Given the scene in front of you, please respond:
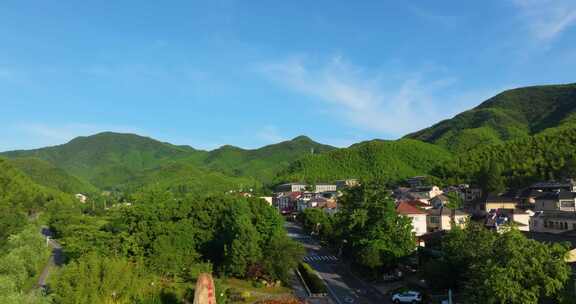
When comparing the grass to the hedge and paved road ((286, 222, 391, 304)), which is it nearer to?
the hedge

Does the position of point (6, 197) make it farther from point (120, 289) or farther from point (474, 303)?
point (474, 303)

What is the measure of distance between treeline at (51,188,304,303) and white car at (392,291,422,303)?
8548 mm

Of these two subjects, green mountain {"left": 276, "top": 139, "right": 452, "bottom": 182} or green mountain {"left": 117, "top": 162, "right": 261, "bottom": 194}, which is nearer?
green mountain {"left": 276, "top": 139, "right": 452, "bottom": 182}

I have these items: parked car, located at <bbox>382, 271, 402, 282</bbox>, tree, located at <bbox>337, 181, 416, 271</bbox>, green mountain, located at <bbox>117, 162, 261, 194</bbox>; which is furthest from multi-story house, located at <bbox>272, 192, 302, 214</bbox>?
parked car, located at <bbox>382, 271, 402, 282</bbox>

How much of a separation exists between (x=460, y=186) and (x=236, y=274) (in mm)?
65498

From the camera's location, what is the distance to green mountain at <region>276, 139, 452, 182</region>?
462 feet

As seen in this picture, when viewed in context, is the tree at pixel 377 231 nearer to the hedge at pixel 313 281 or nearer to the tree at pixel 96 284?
Result: the hedge at pixel 313 281

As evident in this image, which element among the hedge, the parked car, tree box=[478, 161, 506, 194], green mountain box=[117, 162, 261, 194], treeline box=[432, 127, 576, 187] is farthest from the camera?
green mountain box=[117, 162, 261, 194]

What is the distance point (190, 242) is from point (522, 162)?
7404cm

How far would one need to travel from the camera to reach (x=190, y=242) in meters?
39.2

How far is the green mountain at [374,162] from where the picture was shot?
462 ft

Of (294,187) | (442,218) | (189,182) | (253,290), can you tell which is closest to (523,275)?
(253,290)

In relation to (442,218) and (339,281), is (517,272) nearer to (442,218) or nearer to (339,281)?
(339,281)

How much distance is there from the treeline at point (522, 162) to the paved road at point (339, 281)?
44003 millimetres
